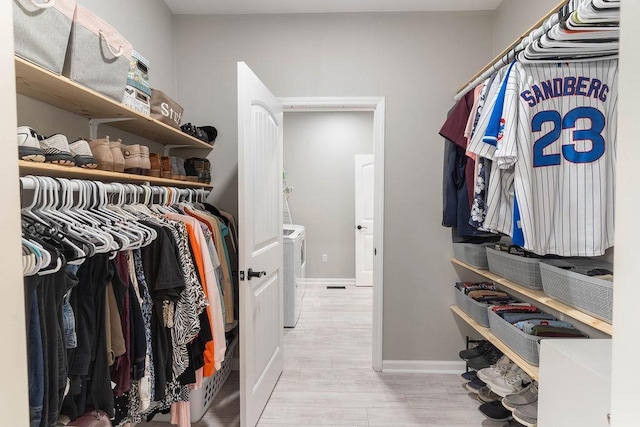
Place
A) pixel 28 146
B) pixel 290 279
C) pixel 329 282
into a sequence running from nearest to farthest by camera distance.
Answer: pixel 28 146 < pixel 290 279 < pixel 329 282

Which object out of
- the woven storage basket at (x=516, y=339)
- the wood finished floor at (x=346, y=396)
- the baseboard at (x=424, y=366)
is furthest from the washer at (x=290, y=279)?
the woven storage basket at (x=516, y=339)

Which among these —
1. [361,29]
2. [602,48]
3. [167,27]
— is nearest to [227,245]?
[167,27]

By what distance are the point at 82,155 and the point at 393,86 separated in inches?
80.5

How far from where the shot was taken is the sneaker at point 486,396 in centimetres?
212

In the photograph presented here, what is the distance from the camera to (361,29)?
8.23 feet

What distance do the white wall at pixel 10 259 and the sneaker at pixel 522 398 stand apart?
196 cm

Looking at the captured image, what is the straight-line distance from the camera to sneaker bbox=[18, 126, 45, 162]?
1.00 meters

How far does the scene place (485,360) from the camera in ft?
7.38

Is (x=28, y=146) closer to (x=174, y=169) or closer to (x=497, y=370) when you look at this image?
(x=174, y=169)

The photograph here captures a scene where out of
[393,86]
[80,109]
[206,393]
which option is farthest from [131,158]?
[393,86]

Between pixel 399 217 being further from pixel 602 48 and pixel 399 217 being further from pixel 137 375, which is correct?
pixel 137 375

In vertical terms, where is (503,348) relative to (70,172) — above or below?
below

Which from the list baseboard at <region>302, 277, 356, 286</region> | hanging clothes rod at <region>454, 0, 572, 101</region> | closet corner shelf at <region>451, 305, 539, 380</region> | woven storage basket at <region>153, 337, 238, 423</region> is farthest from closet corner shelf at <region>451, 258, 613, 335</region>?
baseboard at <region>302, 277, 356, 286</region>

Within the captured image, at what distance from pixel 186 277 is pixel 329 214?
12.2 ft
